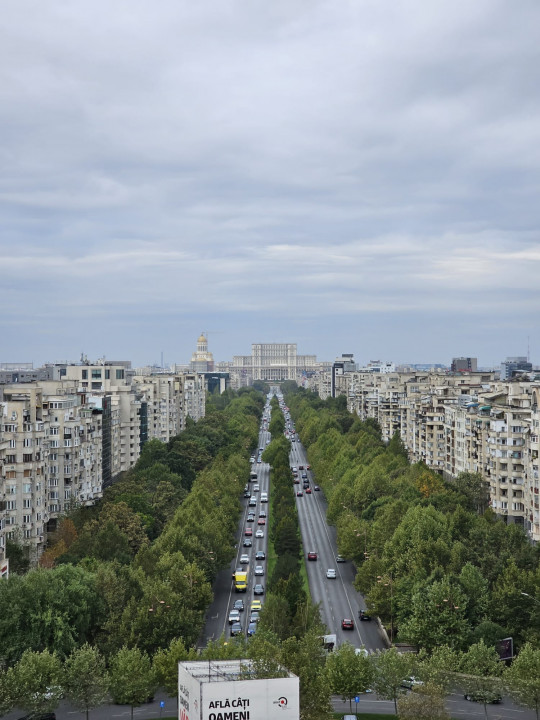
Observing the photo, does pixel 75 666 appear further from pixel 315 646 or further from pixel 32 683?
pixel 315 646

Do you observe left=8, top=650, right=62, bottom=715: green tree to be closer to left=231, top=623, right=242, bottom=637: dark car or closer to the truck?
left=231, top=623, right=242, bottom=637: dark car

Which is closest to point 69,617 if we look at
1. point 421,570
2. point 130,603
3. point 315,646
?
point 130,603

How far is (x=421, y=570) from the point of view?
72.0 m

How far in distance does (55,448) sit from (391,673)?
2277 inches

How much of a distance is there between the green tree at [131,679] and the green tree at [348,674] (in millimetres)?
10686

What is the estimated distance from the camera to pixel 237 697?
130ft

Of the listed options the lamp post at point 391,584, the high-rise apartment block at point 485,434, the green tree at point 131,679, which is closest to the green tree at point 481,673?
the lamp post at point 391,584

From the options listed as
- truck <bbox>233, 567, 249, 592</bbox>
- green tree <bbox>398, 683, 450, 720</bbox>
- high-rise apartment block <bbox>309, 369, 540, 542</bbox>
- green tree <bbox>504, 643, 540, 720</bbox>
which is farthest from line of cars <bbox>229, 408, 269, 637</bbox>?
high-rise apartment block <bbox>309, 369, 540, 542</bbox>

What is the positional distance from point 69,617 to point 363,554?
122 feet

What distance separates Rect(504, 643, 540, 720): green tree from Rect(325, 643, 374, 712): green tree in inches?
317

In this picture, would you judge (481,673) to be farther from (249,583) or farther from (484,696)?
(249,583)

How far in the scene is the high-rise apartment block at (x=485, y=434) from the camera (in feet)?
331

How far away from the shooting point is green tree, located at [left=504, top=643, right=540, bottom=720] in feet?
173

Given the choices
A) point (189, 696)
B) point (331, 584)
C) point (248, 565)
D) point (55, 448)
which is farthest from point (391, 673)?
point (55, 448)
